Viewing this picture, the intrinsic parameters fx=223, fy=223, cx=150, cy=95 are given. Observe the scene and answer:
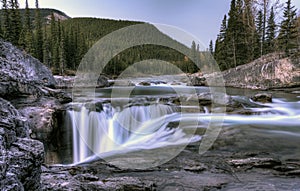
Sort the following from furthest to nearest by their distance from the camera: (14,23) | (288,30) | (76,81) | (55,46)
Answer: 1. (55,46)
2. (14,23)
3. (76,81)
4. (288,30)

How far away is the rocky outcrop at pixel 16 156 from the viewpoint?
211cm

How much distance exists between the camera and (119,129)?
9234 millimetres

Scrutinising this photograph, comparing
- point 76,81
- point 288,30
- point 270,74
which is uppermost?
point 288,30

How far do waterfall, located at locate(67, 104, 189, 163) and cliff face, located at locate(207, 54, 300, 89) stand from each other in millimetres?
15290

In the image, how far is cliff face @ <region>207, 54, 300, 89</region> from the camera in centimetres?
2081

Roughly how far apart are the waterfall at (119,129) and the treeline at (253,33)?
22.8 metres

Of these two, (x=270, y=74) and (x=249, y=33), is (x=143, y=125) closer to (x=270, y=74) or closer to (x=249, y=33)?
(x=270, y=74)

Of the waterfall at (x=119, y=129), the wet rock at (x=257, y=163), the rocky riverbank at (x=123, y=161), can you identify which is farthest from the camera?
the waterfall at (x=119, y=129)

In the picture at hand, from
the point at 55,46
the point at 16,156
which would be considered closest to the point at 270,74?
the point at 16,156

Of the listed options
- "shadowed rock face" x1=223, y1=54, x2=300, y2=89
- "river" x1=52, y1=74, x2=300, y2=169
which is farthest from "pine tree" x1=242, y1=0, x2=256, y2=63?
"river" x1=52, y1=74, x2=300, y2=169

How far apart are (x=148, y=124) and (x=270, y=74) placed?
17.7m

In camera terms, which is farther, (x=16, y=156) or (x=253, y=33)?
(x=253, y=33)

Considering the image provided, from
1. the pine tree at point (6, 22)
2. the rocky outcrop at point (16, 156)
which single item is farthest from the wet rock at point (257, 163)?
the pine tree at point (6, 22)

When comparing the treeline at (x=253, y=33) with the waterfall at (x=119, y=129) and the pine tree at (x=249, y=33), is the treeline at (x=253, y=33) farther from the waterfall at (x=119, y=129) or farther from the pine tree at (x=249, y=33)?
the waterfall at (x=119, y=129)
